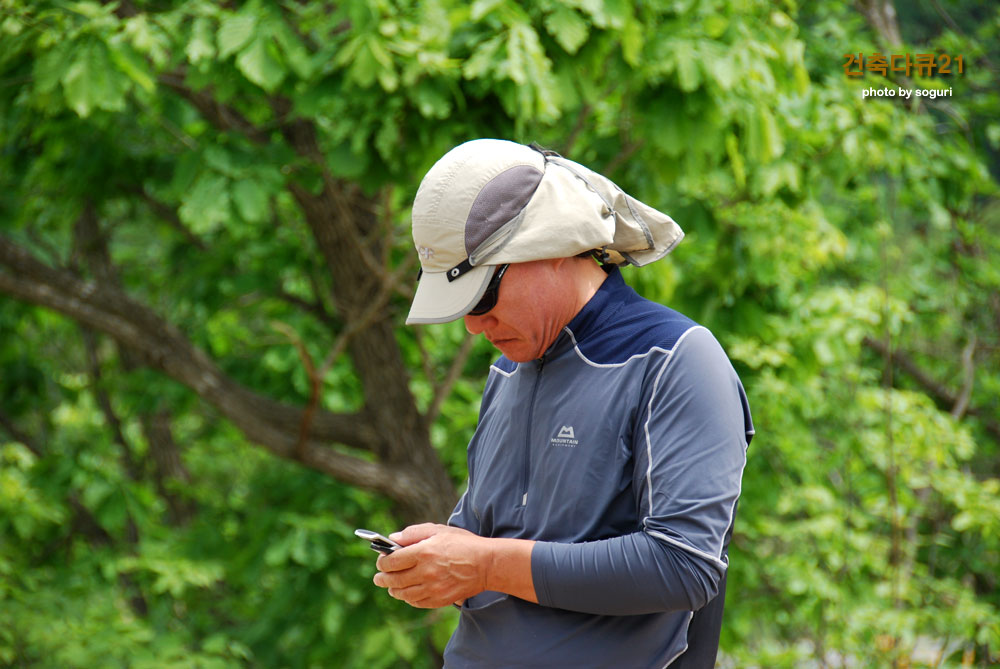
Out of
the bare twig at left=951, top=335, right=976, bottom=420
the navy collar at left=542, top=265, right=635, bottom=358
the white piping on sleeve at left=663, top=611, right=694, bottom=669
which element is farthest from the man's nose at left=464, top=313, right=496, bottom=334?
the bare twig at left=951, top=335, right=976, bottom=420

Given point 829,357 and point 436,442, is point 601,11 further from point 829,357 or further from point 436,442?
point 436,442

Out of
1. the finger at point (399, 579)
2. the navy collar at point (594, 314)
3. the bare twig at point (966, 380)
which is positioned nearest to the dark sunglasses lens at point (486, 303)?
the navy collar at point (594, 314)

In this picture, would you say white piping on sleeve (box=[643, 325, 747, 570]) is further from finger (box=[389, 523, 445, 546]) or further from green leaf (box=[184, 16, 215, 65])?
green leaf (box=[184, 16, 215, 65])

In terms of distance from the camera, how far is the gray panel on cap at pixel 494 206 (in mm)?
1262

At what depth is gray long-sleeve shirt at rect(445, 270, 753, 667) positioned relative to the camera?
3.82 feet

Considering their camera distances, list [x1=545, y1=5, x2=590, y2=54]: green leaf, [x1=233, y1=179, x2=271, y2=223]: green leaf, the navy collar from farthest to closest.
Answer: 1. [x1=233, y1=179, x2=271, y2=223]: green leaf
2. [x1=545, y1=5, x2=590, y2=54]: green leaf
3. the navy collar

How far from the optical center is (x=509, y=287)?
1.30 metres

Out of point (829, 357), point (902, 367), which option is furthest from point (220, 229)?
point (902, 367)

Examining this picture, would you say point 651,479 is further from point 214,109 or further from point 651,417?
point 214,109

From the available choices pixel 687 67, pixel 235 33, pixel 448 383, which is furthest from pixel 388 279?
pixel 687 67

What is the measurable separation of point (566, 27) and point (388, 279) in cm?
141

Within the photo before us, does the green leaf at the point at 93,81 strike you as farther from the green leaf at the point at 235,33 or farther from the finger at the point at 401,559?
the finger at the point at 401,559

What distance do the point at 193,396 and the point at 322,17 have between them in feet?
7.20

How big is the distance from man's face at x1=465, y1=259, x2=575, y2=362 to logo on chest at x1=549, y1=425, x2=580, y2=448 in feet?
0.46
